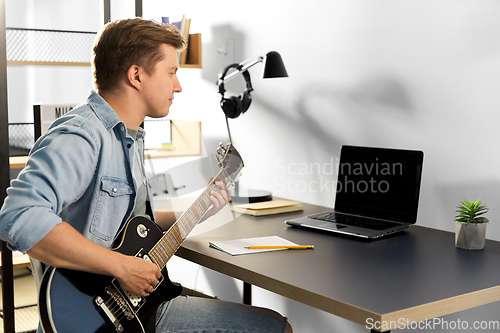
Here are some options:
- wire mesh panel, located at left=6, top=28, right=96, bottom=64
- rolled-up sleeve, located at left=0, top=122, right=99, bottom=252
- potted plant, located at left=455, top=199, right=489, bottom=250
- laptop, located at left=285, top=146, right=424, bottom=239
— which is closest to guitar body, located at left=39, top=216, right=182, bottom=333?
rolled-up sleeve, located at left=0, top=122, right=99, bottom=252

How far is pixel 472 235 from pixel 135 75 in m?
0.94

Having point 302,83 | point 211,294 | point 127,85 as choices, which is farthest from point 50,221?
point 211,294

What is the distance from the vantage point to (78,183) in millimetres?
1089

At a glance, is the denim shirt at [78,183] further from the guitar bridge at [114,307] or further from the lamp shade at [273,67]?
the lamp shade at [273,67]

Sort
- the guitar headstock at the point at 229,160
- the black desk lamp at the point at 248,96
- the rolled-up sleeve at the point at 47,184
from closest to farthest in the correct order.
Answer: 1. the rolled-up sleeve at the point at 47,184
2. the guitar headstock at the point at 229,160
3. the black desk lamp at the point at 248,96

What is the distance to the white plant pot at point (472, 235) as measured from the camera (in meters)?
1.34

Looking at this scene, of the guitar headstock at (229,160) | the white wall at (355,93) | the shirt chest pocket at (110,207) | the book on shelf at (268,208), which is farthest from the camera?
the book on shelf at (268,208)

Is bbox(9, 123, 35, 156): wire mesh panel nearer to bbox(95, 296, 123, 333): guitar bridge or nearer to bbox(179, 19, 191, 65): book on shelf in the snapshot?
bbox(179, 19, 191, 65): book on shelf

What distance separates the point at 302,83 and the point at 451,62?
Answer: 0.68 metres

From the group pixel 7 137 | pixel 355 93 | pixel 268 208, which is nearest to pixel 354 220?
pixel 268 208

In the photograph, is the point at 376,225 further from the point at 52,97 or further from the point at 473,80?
the point at 52,97

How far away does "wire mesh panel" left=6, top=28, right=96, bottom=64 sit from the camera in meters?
2.07

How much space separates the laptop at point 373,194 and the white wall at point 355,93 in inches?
7.1

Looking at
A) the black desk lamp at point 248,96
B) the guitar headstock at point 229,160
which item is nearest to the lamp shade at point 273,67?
the black desk lamp at point 248,96
